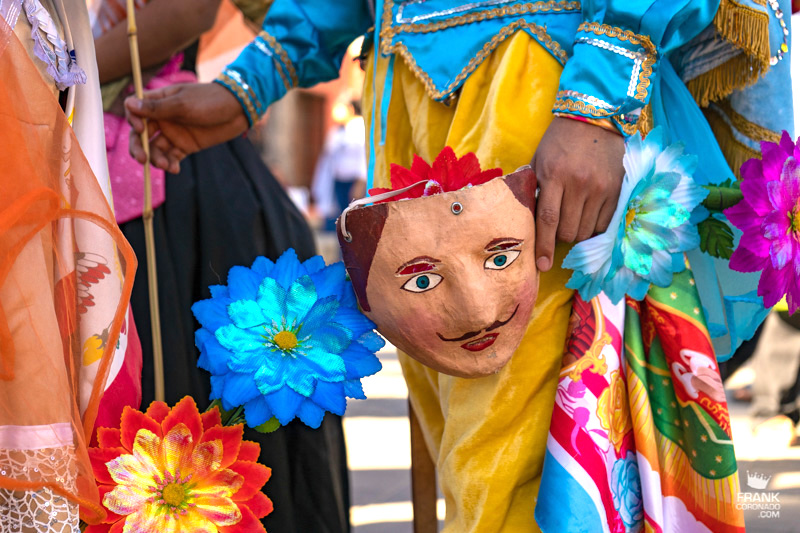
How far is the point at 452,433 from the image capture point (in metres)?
1.32

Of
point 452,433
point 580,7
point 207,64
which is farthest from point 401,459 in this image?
point 580,7

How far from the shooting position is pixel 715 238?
1.33 metres

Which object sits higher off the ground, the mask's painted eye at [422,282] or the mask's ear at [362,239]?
the mask's ear at [362,239]

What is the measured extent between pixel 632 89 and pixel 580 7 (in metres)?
0.19

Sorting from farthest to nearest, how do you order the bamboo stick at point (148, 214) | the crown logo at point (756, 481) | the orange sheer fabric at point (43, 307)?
the crown logo at point (756, 481)
the bamboo stick at point (148, 214)
the orange sheer fabric at point (43, 307)

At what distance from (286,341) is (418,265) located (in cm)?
21

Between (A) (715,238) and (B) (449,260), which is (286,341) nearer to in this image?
(B) (449,260)

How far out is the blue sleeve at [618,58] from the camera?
1.21 meters

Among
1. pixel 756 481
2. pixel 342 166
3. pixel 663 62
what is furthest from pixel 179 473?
pixel 342 166

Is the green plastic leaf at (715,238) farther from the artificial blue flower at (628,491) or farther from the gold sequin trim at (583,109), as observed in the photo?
the artificial blue flower at (628,491)

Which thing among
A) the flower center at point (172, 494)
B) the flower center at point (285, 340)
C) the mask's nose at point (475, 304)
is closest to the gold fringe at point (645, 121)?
the mask's nose at point (475, 304)

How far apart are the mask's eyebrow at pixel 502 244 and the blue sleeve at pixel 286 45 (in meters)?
0.74

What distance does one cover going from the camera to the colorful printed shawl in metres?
1.21

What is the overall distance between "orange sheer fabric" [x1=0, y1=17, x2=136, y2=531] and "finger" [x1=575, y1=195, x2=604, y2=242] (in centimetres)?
61
